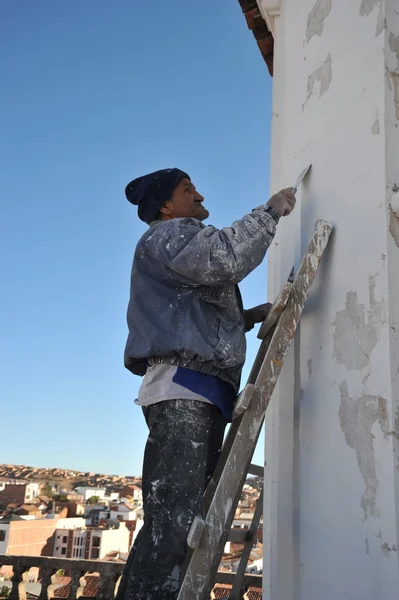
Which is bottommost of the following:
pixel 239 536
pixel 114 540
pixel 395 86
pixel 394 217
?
pixel 114 540

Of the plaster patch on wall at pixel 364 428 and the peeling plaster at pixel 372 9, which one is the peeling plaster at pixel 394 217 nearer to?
the plaster patch on wall at pixel 364 428

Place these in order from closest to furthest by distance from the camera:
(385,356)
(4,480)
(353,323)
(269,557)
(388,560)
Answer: (388,560) < (385,356) < (353,323) < (269,557) < (4,480)

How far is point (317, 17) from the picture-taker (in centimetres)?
257

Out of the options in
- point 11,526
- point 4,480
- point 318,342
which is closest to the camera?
→ point 318,342

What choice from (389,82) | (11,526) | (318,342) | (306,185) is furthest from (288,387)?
(11,526)

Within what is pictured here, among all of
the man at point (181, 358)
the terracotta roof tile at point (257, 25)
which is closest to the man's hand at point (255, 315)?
the man at point (181, 358)

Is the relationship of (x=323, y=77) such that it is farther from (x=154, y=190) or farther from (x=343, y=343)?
(x=343, y=343)

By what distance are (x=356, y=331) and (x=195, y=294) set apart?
57 centimetres

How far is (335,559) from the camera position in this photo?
6.09 feet

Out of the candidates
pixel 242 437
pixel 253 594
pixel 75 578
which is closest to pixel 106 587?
pixel 75 578

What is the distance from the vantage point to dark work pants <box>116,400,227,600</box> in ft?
5.90

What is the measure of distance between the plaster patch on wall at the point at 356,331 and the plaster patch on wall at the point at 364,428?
0.10 meters

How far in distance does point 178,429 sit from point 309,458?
50cm

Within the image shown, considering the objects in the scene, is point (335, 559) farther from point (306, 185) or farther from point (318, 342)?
point (306, 185)
